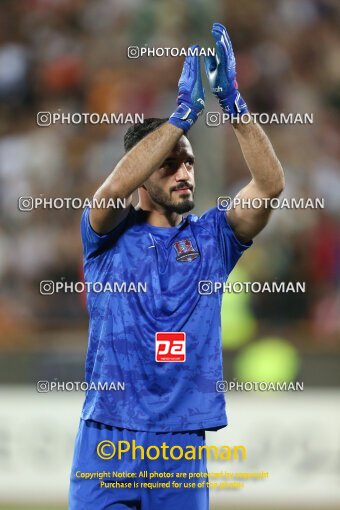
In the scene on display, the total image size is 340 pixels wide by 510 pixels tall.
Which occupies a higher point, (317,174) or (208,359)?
(317,174)

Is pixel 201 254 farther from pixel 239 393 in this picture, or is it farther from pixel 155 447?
pixel 239 393

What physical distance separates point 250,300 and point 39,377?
197 centimetres

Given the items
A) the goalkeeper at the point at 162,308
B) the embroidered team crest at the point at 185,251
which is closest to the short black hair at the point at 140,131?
the goalkeeper at the point at 162,308

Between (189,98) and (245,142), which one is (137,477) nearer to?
(245,142)

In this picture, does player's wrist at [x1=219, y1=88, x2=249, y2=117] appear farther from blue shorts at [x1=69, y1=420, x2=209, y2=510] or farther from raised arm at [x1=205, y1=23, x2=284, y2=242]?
blue shorts at [x1=69, y1=420, x2=209, y2=510]

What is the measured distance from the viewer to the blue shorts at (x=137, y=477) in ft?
14.5

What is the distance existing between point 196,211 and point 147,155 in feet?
14.7

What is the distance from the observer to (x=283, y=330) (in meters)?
9.33

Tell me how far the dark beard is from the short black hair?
0.21 meters

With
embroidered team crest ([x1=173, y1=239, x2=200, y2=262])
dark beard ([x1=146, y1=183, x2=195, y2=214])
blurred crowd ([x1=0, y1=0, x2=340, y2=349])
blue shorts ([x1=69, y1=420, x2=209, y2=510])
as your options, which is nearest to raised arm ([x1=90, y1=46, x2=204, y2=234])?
dark beard ([x1=146, y1=183, x2=195, y2=214])

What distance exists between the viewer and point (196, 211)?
8.90 m

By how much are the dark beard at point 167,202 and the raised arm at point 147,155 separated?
206mm

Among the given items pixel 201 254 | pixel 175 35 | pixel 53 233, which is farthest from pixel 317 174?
pixel 201 254

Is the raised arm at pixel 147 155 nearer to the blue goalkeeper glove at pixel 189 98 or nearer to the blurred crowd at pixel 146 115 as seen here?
the blue goalkeeper glove at pixel 189 98
